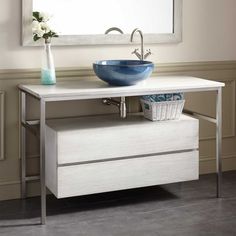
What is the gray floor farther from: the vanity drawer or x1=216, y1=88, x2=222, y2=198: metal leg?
the vanity drawer

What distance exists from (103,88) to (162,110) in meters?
0.47

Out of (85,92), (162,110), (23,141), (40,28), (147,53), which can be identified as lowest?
(23,141)

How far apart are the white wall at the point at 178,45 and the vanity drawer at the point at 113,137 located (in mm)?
416

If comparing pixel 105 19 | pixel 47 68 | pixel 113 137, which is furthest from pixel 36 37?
pixel 113 137

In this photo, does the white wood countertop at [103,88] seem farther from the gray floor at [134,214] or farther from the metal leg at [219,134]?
the gray floor at [134,214]

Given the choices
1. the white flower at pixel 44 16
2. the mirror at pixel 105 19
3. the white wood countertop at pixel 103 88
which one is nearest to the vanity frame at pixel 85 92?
the white wood countertop at pixel 103 88

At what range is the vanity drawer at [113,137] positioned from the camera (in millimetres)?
3361

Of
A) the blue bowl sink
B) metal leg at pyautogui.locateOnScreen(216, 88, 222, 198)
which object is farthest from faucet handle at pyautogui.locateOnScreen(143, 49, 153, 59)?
metal leg at pyautogui.locateOnScreen(216, 88, 222, 198)

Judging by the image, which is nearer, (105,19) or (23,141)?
(23,141)

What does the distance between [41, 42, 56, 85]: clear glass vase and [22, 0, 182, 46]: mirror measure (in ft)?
0.43

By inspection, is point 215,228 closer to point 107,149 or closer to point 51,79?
point 107,149

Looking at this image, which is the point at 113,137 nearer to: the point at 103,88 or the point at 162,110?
the point at 103,88

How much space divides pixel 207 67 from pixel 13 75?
1416 millimetres

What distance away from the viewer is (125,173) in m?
3.54
